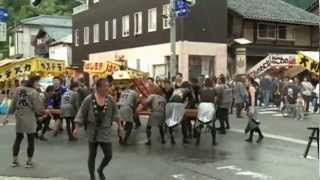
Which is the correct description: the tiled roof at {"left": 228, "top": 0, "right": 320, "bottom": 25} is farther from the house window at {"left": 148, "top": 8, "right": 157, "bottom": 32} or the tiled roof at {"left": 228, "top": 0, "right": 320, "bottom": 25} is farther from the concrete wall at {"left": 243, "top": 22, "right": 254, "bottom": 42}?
the house window at {"left": 148, "top": 8, "right": 157, "bottom": 32}

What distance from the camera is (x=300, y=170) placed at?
39.9ft

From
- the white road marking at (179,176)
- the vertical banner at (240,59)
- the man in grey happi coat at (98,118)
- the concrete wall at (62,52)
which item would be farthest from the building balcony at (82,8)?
the man in grey happi coat at (98,118)

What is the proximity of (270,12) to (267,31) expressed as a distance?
1335 millimetres

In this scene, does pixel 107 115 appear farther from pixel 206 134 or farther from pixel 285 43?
pixel 285 43

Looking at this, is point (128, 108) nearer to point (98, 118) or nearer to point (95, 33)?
point (98, 118)

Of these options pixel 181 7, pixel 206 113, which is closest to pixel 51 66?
pixel 181 7

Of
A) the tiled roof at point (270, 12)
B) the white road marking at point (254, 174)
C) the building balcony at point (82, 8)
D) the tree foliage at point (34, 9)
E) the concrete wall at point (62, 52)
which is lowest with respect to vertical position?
the white road marking at point (254, 174)

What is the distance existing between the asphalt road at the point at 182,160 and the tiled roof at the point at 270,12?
2532 centimetres

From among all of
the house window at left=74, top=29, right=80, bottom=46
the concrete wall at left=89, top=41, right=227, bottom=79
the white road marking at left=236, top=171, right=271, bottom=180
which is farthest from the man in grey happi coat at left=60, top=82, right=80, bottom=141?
the house window at left=74, top=29, right=80, bottom=46

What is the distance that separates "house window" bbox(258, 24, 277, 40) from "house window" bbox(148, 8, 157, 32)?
291 inches

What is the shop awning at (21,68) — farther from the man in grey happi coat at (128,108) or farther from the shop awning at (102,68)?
the man in grey happi coat at (128,108)

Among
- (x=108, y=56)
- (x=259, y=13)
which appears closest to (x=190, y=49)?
(x=259, y=13)

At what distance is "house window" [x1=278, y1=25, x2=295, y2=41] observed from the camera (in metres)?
45.0

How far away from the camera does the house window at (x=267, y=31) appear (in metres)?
44.2
